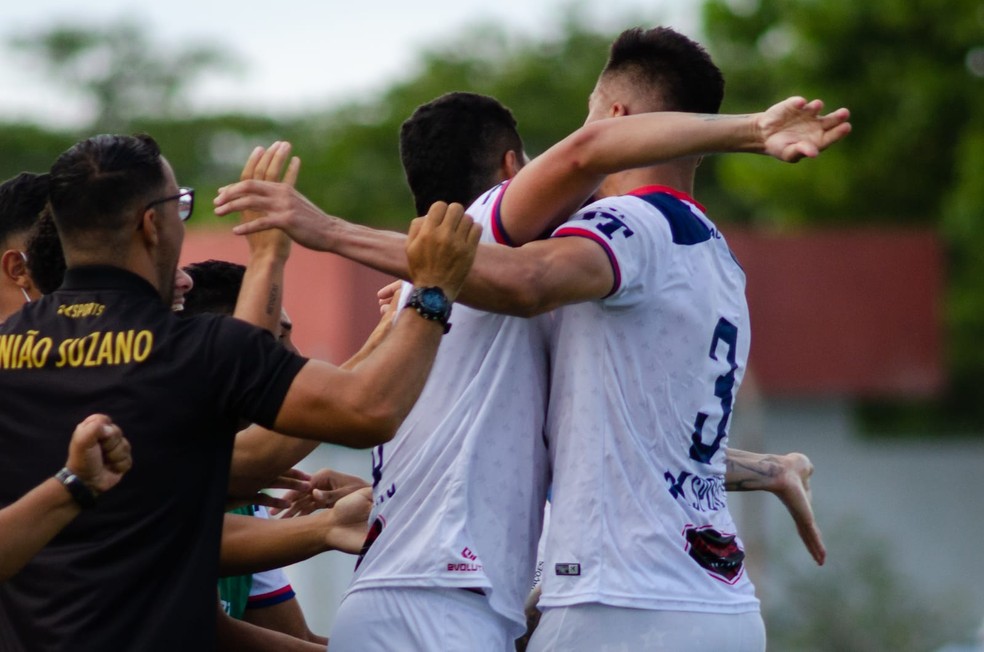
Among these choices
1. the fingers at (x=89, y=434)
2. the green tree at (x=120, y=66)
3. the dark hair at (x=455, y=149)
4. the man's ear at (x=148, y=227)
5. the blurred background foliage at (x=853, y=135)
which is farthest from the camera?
the green tree at (x=120, y=66)

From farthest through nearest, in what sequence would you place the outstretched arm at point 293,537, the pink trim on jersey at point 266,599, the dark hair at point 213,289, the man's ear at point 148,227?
the pink trim on jersey at point 266,599
the dark hair at point 213,289
the outstretched arm at point 293,537
the man's ear at point 148,227

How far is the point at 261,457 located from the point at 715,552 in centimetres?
136

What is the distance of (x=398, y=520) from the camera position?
3.99m

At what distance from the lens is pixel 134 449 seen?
3.56 m

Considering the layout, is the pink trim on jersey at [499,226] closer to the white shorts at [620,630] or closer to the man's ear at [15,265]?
the white shorts at [620,630]

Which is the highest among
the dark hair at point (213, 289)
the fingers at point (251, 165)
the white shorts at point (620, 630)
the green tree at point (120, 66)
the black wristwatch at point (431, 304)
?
the green tree at point (120, 66)

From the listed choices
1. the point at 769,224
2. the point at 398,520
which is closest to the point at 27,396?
the point at 398,520

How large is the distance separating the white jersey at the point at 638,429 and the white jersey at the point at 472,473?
9cm

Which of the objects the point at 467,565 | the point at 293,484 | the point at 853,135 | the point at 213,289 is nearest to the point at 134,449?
the point at 467,565

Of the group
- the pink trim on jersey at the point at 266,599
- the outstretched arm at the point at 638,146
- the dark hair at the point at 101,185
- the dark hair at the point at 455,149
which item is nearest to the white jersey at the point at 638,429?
the outstretched arm at the point at 638,146

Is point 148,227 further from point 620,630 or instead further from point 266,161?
point 620,630

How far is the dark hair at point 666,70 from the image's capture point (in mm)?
4375

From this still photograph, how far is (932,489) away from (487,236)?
19.5 m

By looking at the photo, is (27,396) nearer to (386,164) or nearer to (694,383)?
(694,383)
